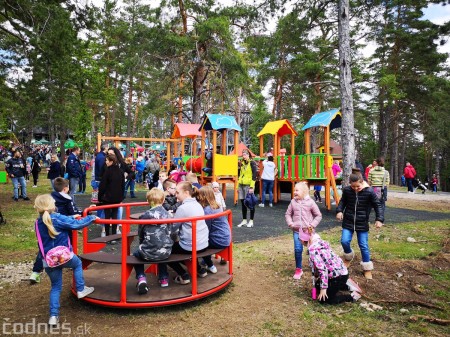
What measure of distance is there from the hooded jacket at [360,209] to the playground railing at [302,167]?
21.4 feet

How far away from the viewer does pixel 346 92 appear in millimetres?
9898

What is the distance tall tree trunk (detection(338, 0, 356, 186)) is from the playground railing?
1744 mm

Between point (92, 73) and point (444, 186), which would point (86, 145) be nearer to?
point (92, 73)

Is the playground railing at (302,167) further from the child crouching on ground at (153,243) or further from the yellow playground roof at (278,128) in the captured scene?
the child crouching on ground at (153,243)

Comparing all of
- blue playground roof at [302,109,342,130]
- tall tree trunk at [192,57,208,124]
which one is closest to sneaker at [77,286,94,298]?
blue playground roof at [302,109,342,130]

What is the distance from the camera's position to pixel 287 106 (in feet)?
107

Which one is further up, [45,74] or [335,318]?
[45,74]

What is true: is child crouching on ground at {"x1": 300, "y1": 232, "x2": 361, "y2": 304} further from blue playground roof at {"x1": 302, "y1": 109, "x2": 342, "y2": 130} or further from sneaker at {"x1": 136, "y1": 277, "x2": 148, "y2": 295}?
blue playground roof at {"x1": 302, "y1": 109, "x2": 342, "y2": 130}

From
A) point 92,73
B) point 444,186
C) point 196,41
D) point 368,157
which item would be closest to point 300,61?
point 196,41

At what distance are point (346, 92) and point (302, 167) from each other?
3342mm

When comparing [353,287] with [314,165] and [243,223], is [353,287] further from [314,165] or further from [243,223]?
[314,165]

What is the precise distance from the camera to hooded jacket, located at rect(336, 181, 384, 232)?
5035mm

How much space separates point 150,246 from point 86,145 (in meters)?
23.0

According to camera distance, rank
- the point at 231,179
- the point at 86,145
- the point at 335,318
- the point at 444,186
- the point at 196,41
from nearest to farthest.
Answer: the point at 335,318, the point at 231,179, the point at 196,41, the point at 86,145, the point at 444,186
